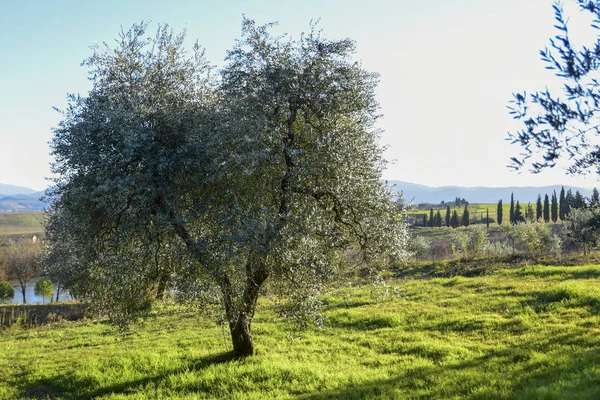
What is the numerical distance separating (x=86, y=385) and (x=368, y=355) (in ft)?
39.1

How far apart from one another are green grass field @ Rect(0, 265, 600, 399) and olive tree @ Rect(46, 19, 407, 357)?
284 centimetres

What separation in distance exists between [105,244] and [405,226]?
11.6 m

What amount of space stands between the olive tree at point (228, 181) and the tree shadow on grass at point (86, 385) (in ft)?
9.42

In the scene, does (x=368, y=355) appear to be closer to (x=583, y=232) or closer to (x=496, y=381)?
(x=496, y=381)

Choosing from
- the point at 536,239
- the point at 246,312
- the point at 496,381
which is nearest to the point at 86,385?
the point at 246,312

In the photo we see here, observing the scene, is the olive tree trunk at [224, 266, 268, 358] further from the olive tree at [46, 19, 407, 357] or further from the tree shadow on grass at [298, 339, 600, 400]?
the tree shadow on grass at [298, 339, 600, 400]

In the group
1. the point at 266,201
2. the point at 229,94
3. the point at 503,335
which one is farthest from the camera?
the point at 503,335

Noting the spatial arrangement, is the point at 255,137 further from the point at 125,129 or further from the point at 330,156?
the point at 125,129

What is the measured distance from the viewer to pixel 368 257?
1719 cm

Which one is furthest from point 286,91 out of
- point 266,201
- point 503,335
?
point 503,335

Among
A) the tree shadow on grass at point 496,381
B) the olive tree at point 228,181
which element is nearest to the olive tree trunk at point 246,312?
the olive tree at point 228,181

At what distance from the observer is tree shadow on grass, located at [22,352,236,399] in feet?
55.8

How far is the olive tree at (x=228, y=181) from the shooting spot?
14055 mm

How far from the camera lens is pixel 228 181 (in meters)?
14.3
